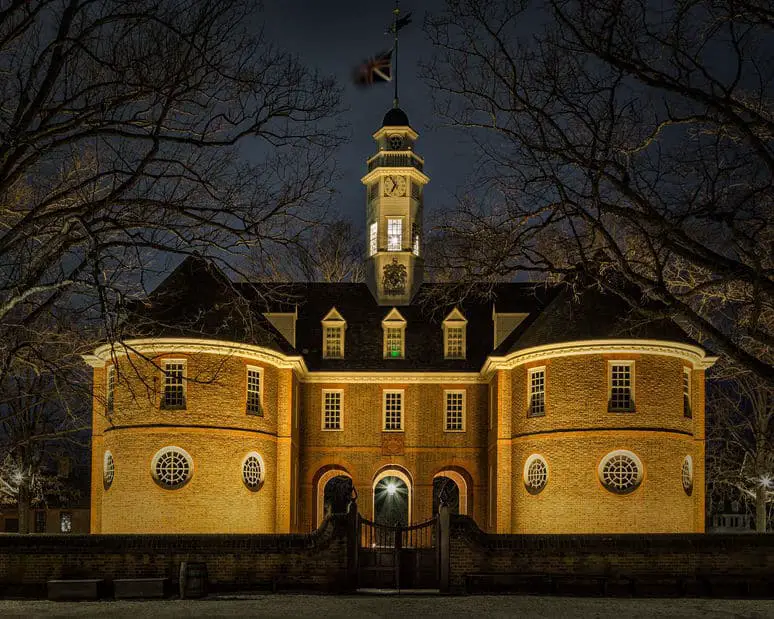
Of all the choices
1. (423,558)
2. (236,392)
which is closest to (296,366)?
(236,392)

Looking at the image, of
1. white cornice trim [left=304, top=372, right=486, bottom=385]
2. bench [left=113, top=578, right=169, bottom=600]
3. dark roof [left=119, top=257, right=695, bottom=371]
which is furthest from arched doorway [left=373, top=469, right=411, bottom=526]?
bench [left=113, top=578, right=169, bottom=600]

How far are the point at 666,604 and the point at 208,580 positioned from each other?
30.1 ft

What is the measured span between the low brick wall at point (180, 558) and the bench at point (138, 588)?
0.67 m

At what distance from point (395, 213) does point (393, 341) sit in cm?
646

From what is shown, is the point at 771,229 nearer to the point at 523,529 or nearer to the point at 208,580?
the point at 208,580

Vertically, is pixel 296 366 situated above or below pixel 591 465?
above

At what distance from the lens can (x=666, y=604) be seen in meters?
19.5

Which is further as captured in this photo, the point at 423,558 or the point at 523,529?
the point at 523,529

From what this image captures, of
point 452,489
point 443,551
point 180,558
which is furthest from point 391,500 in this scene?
point 180,558

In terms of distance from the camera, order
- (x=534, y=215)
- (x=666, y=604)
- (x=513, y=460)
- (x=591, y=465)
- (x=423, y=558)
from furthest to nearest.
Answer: (x=513, y=460)
(x=591, y=465)
(x=423, y=558)
(x=666, y=604)
(x=534, y=215)

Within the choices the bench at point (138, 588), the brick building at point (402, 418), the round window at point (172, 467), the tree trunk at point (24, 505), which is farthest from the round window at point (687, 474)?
the tree trunk at point (24, 505)

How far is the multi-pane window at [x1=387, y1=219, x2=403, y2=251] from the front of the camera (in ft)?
148

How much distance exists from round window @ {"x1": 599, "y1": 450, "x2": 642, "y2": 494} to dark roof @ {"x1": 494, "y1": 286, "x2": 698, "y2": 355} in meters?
3.79

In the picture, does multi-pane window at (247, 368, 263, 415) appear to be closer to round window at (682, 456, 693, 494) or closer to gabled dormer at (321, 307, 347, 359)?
gabled dormer at (321, 307, 347, 359)
